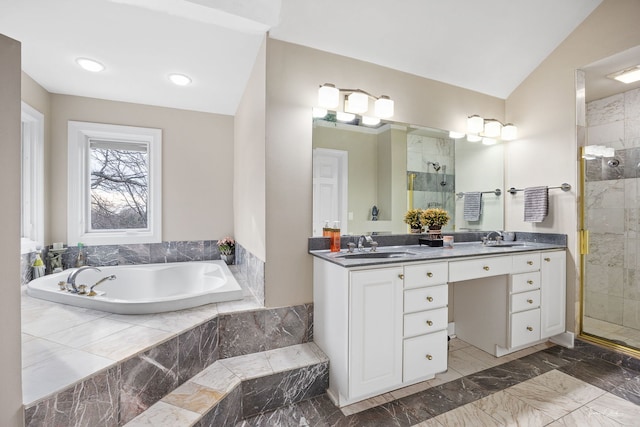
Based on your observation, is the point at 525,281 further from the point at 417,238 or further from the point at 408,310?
the point at 408,310

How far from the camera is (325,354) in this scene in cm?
196

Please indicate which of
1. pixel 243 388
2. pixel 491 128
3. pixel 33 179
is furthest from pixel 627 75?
pixel 33 179

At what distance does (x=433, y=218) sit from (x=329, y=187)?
1.01 m

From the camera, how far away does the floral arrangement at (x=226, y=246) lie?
3295mm

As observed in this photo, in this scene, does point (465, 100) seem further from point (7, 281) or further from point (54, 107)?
point (54, 107)

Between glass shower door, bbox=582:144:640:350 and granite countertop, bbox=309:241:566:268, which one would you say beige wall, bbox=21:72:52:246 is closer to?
granite countertop, bbox=309:241:566:268

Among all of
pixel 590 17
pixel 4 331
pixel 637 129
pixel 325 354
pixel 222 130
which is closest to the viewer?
pixel 4 331

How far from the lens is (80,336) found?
1.62 meters

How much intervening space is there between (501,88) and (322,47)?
6.51 ft

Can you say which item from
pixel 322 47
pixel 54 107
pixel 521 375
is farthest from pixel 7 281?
pixel 521 375

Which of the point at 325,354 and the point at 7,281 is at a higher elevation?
the point at 7,281

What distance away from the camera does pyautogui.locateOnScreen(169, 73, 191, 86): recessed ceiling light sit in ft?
8.26

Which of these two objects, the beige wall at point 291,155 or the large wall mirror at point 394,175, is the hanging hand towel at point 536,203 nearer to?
the large wall mirror at point 394,175

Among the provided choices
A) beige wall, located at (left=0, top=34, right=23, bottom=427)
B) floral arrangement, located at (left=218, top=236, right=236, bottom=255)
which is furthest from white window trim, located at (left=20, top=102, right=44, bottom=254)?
beige wall, located at (left=0, top=34, right=23, bottom=427)
